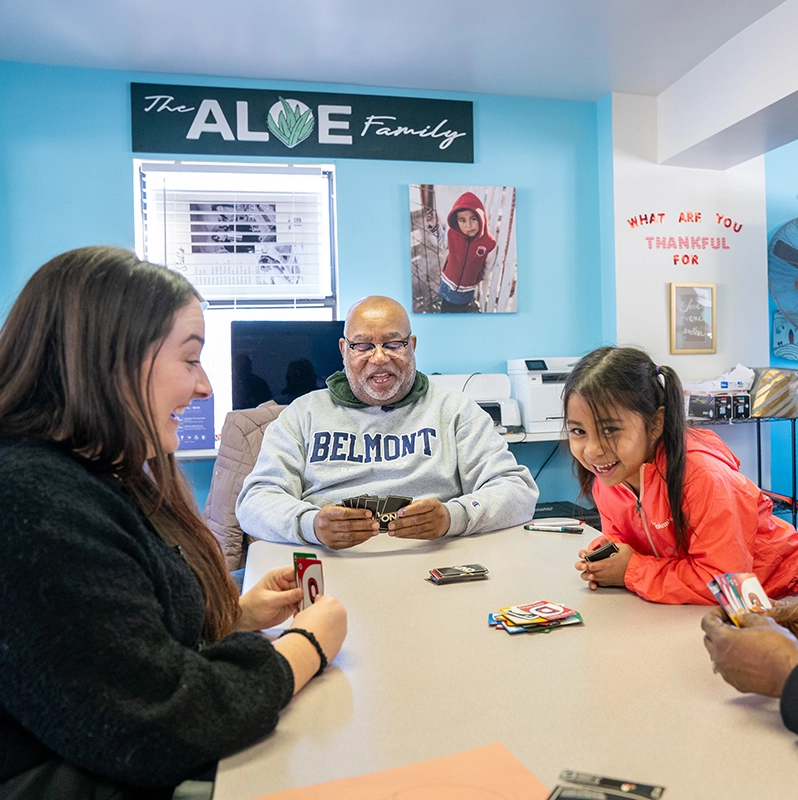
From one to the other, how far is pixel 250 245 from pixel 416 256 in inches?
38.5

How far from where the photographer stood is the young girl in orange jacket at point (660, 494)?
118cm

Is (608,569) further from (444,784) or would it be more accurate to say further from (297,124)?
(297,124)

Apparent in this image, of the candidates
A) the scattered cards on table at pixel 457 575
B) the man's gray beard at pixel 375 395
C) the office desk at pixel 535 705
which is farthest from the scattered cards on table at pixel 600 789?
the man's gray beard at pixel 375 395

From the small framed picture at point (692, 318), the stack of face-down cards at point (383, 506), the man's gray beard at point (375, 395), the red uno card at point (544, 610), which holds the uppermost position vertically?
the small framed picture at point (692, 318)

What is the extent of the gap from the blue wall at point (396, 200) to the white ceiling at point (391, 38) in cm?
20

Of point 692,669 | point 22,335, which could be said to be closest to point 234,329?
point 22,335

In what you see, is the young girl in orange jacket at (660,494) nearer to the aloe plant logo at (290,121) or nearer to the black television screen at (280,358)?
the black television screen at (280,358)

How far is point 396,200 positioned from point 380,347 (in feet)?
7.12

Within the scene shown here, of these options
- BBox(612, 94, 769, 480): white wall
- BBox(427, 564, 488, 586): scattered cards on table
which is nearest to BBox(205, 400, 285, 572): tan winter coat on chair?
BBox(427, 564, 488, 586): scattered cards on table

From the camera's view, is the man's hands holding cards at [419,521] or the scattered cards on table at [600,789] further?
the man's hands holding cards at [419,521]

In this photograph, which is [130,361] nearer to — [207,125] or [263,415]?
[263,415]

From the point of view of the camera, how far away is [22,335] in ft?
2.66

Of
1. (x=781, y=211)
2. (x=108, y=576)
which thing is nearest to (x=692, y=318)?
(x=781, y=211)

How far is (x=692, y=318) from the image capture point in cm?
418
